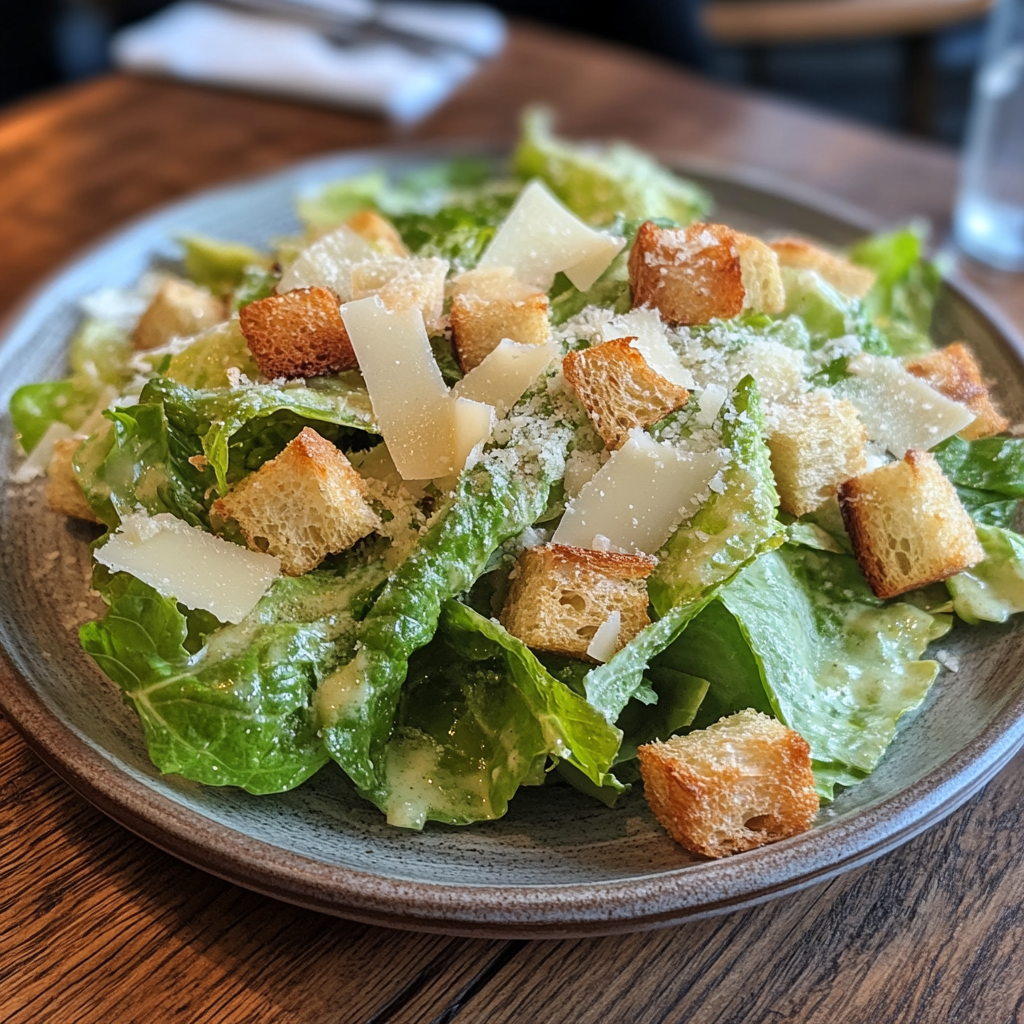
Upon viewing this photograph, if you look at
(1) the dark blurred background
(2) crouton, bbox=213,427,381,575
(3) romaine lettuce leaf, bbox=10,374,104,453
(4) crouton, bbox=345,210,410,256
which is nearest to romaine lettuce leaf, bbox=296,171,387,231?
(4) crouton, bbox=345,210,410,256

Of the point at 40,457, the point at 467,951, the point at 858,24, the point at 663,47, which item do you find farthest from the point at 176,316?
the point at 858,24

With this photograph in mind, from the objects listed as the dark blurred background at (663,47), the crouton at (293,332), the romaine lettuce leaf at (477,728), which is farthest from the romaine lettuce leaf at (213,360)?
the dark blurred background at (663,47)

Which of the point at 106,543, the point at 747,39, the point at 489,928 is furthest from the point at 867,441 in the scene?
the point at 747,39

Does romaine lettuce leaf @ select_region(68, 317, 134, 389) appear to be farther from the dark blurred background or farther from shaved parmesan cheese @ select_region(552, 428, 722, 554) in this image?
the dark blurred background

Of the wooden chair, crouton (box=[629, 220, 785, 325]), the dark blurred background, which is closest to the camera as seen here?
crouton (box=[629, 220, 785, 325])

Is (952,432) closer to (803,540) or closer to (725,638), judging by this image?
(803,540)

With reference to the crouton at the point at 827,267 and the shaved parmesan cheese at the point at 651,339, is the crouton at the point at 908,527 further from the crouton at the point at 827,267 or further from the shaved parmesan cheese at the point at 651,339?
the crouton at the point at 827,267
